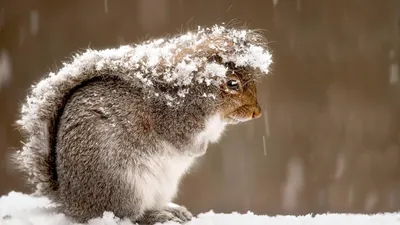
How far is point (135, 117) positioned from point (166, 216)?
1.18ft

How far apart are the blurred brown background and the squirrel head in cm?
293

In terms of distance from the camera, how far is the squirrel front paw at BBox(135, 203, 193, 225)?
2.28 meters

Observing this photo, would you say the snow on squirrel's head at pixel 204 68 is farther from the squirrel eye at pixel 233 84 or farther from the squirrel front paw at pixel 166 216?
the squirrel front paw at pixel 166 216

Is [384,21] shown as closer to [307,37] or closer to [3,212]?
[307,37]

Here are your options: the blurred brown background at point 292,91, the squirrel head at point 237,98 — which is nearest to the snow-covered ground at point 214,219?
the squirrel head at point 237,98

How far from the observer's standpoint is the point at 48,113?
224 centimetres

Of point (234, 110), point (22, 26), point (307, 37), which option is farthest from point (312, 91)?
point (234, 110)

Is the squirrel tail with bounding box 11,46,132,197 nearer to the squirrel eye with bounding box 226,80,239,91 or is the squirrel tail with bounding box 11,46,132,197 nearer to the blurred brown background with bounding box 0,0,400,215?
the squirrel eye with bounding box 226,80,239,91

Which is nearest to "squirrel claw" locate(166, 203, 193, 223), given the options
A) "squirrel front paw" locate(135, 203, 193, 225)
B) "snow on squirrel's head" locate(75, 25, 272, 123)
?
"squirrel front paw" locate(135, 203, 193, 225)

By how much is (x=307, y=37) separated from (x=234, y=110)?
3.45 m

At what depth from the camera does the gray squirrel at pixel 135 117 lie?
83.7 inches

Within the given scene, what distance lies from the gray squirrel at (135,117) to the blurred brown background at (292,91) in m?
2.89

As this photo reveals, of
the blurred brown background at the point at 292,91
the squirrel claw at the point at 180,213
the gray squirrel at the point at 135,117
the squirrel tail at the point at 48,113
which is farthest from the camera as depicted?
the blurred brown background at the point at 292,91

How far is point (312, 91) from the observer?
18.3 feet
